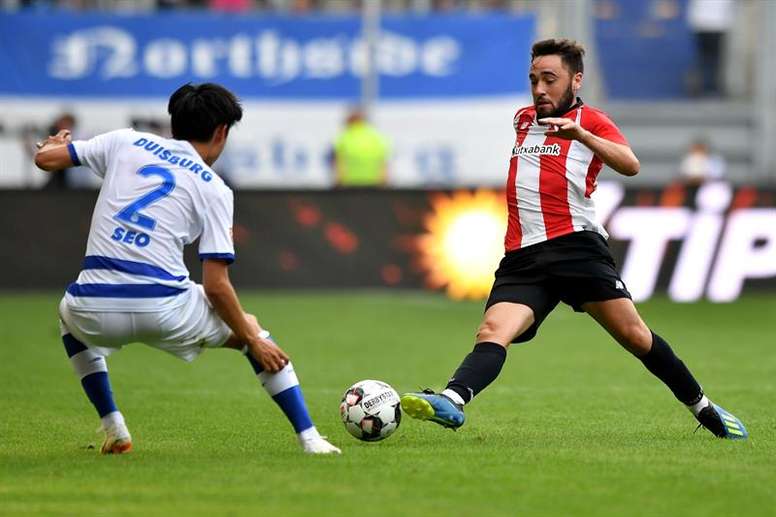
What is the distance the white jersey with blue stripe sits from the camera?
6391 millimetres

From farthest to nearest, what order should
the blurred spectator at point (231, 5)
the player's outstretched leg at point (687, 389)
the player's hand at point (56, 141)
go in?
the blurred spectator at point (231, 5)
the player's outstretched leg at point (687, 389)
the player's hand at point (56, 141)

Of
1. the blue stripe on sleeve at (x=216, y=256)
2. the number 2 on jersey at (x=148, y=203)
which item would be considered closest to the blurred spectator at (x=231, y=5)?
the number 2 on jersey at (x=148, y=203)

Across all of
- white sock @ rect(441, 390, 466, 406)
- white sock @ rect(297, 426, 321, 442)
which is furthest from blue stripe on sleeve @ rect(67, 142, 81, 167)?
white sock @ rect(441, 390, 466, 406)

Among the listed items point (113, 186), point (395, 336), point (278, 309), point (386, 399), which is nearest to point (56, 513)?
point (113, 186)

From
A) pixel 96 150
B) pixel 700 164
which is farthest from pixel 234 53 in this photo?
pixel 96 150

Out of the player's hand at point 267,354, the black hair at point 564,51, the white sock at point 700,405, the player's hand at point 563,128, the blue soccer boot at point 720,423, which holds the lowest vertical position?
the blue soccer boot at point 720,423

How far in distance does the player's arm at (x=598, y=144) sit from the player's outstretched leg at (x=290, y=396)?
5.47 feet

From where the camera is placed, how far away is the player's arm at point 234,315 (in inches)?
248

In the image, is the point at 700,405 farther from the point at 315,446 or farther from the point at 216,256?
the point at 216,256

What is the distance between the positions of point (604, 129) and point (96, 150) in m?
2.48

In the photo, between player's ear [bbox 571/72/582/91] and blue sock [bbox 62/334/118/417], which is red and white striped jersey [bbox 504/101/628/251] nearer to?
player's ear [bbox 571/72/582/91]

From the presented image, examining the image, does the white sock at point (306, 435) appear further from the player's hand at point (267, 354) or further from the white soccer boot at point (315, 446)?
the player's hand at point (267, 354)

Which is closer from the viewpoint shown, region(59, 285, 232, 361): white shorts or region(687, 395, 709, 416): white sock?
region(59, 285, 232, 361): white shorts

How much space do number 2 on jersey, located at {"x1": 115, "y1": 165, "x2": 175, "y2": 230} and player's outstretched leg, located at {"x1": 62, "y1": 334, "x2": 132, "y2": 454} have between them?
703mm
